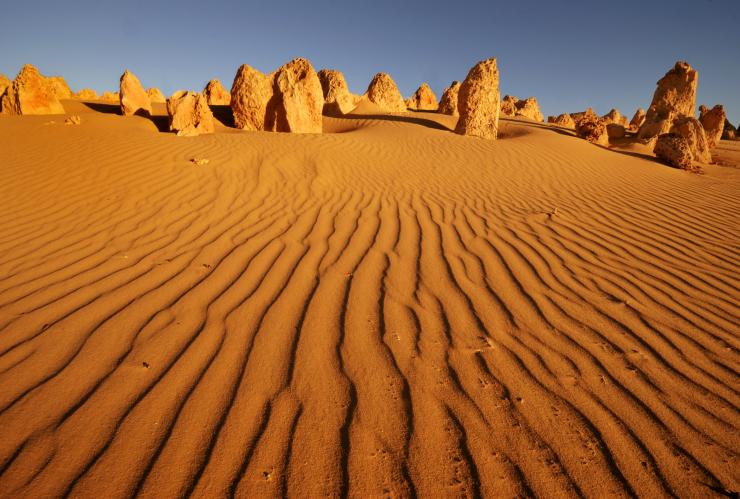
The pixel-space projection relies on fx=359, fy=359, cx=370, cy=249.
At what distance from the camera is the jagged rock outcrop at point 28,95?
920 cm

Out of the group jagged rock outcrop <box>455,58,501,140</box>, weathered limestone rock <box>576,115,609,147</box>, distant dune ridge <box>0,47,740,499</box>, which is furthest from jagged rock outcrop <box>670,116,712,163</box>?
distant dune ridge <box>0,47,740,499</box>

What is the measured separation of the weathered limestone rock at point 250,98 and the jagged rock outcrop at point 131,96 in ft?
7.76

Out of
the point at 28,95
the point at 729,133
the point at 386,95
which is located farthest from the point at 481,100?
the point at 729,133

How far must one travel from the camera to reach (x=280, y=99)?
31.4 feet

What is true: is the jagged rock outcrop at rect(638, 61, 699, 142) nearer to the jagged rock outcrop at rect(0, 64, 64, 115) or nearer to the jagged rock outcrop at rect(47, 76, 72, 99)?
the jagged rock outcrop at rect(0, 64, 64, 115)

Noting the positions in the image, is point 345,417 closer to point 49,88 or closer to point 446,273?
point 446,273

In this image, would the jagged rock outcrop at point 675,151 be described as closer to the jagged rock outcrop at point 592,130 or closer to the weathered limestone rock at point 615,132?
the jagged rock outcrop at point 592,130

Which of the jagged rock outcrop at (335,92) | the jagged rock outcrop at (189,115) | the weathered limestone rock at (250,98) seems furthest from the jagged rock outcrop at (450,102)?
the jagged rock outcrop at (189,115)

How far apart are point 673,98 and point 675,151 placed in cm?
806

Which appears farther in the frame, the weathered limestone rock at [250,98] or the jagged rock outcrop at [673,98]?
the jagged rock outcrop at [673,98]

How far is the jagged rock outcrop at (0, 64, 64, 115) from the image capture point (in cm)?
920

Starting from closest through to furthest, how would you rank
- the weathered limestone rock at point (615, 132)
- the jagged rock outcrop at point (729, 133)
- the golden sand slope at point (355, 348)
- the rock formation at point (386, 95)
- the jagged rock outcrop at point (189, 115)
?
the golden sand slope at point (355, 348)
the jagged rock outcrop at point (189, 115)
the weathered limestone rock at point (615, 132)
the rock formation at point (386, 95)
the jagged rock outcrop at point (729, 133)

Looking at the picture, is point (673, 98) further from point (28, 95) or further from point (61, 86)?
point (61, 86)

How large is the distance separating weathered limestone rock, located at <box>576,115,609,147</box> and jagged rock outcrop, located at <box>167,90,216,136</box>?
12626mm
